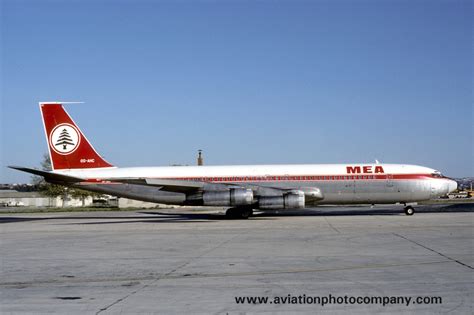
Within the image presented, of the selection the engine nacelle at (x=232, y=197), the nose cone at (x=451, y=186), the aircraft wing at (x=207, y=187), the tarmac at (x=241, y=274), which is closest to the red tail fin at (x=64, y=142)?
the aircraft wing at (x=207, y=187)

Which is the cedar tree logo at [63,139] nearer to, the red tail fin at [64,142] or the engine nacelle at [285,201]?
the red tail fin at [64,142]

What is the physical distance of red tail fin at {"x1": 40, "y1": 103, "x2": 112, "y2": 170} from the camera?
34688mm

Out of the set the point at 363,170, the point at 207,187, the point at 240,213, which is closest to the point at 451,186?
the point at 363,170

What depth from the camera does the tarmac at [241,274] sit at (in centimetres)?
817

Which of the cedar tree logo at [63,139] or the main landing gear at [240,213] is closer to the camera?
the main landing gear at [240,213]

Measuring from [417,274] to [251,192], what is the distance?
20085 millimetres

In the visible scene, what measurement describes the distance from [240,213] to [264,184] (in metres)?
2.43

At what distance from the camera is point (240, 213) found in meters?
32.6

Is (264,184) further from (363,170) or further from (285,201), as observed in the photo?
(363,170)

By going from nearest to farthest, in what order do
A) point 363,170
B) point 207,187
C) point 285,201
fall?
point 285,201 < point 207,187 < point 363,170

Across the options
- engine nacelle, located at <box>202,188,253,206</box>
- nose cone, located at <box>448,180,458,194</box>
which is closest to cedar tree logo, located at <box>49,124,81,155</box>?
engine nacelle, located at <box>202,188,253,206</box>

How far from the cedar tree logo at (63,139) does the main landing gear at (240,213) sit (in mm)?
11786

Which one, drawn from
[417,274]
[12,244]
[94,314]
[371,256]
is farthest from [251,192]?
[94,314]

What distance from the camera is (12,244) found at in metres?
18.6
